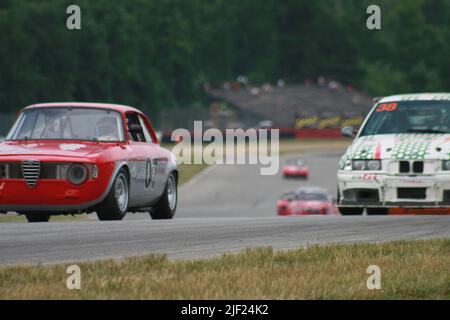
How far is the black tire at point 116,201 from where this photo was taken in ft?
45.5

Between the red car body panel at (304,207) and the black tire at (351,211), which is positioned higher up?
the black tire at (351,211)

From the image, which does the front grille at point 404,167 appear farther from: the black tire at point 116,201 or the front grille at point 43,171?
the front grille at point 43,171

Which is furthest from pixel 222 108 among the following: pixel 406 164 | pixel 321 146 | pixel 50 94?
pixel 406 164

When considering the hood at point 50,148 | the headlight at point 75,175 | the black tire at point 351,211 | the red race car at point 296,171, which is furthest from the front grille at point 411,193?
the red race car at point 296,171

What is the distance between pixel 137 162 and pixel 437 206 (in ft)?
12.4

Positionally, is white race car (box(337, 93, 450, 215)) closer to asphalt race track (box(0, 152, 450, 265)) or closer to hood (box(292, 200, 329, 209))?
asphalt race track (box(0, 152, 450, 265))

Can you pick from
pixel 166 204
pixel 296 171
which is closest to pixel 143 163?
pixel 166 204

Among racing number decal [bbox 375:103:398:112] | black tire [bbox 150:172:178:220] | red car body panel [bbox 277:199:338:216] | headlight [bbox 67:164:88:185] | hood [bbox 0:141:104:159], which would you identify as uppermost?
racing number decal [bbox 375:103:398:112]

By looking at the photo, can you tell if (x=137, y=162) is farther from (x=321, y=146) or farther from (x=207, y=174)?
(x=321, y=146)

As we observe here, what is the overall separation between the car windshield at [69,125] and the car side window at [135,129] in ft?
0.73

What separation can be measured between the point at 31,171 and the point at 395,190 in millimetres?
4601

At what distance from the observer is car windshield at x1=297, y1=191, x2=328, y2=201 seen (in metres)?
40.5

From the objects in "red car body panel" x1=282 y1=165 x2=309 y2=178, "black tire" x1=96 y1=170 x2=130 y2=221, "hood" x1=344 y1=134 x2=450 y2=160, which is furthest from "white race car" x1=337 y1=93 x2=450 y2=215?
"red car body panel" x1=282 y1=165 x2=309 y2=178

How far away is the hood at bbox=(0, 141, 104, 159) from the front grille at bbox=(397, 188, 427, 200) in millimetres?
3835
